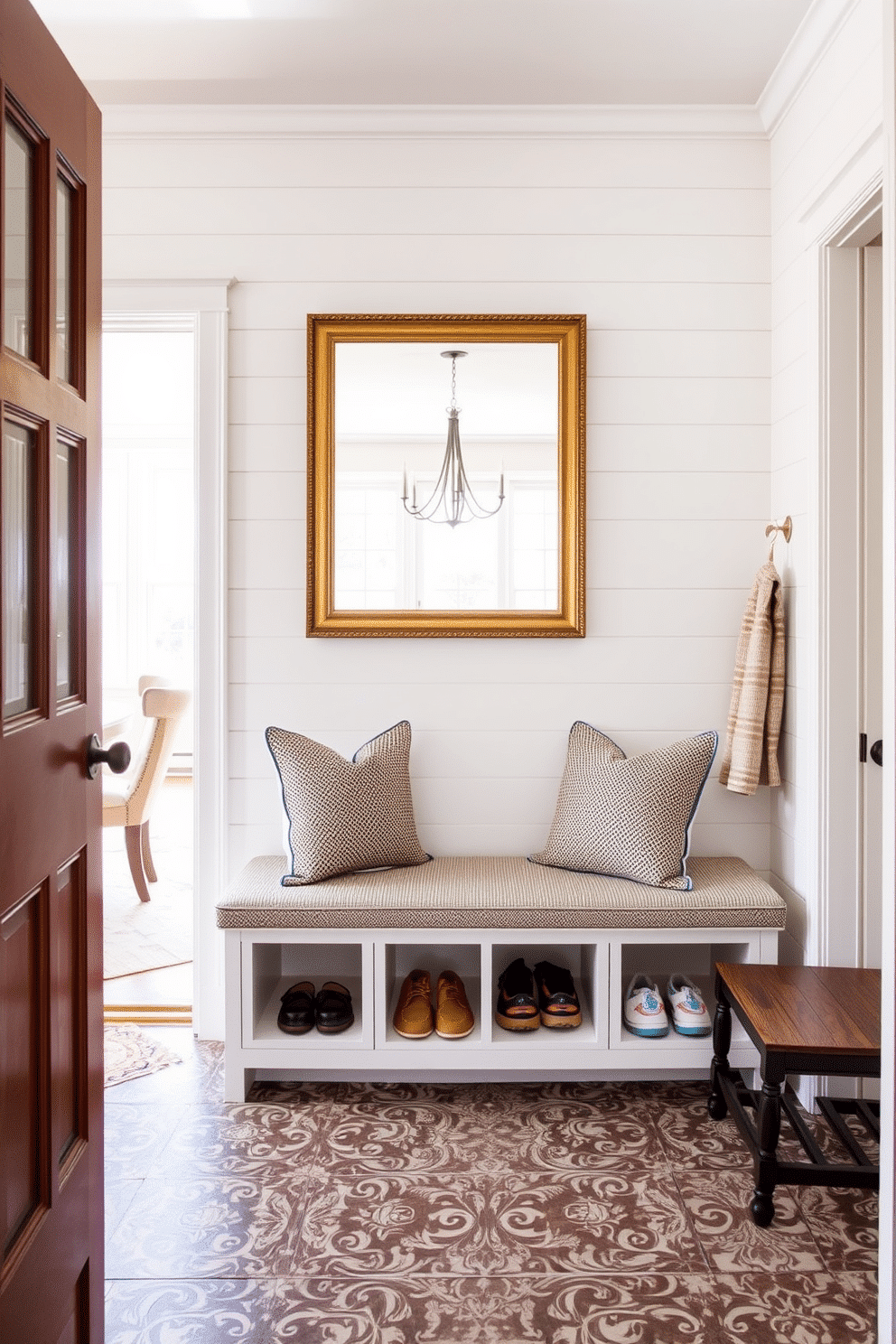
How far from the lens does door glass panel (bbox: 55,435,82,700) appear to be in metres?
1.41

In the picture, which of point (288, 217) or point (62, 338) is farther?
point (288, 217)

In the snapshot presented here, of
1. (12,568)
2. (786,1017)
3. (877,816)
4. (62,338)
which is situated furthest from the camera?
(877,816)

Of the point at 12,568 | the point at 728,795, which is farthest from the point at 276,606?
the point at 12,568

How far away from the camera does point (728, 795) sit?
2.91m

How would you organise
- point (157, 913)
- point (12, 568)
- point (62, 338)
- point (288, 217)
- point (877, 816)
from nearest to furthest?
1. point (12, 568)
2. point (62, 338)
3. point (877, 816)
4. point (288, 217)
5. point (157, 913)

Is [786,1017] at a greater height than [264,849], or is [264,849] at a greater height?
[264,849]

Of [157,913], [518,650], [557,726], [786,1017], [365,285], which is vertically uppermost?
[365,285]

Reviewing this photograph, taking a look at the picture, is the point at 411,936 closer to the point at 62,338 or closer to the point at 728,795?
the point at 728,795

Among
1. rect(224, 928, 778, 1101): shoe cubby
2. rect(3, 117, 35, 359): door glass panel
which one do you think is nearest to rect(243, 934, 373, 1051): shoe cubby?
rect(224, 928, 778, 1101): shoe cubby

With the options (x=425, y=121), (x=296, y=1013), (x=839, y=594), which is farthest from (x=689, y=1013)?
(x=425, y=121)

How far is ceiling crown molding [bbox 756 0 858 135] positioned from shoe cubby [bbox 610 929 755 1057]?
2217 mm

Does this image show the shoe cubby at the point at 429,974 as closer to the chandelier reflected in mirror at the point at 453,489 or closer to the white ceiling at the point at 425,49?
the chandelier reflected in mirror at the point at 453,489

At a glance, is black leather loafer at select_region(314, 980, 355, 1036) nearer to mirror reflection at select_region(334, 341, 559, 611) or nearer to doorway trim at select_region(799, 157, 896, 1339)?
mirror reflection at select_region(334, 341, 559, 611)

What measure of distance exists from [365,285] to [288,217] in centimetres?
30
